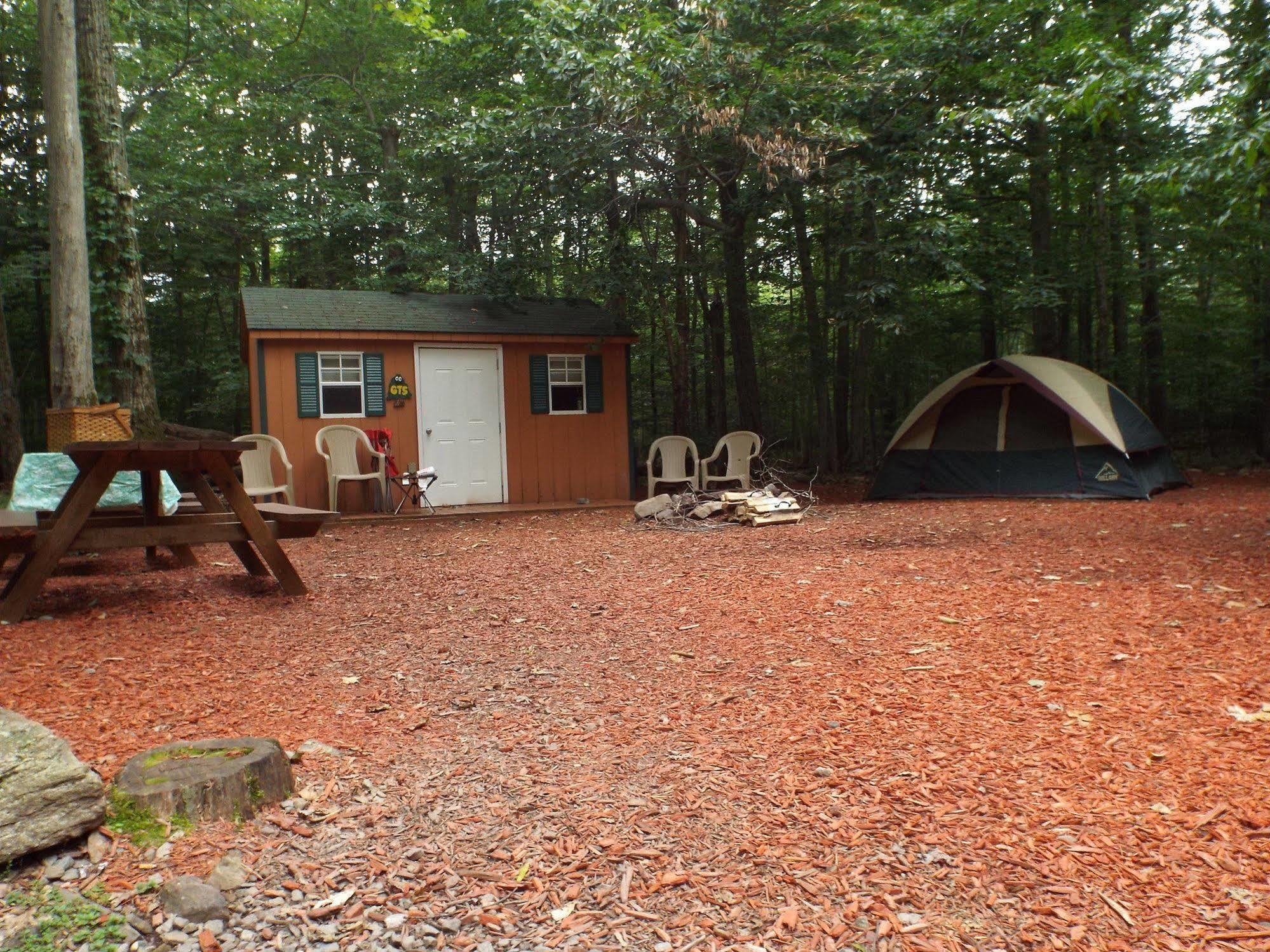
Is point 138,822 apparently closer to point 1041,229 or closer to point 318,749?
point 318,749

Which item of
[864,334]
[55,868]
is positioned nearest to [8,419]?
[864,334]

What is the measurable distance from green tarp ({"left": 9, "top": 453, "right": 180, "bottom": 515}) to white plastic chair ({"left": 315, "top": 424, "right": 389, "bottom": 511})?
416 cm

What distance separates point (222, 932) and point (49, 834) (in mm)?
513

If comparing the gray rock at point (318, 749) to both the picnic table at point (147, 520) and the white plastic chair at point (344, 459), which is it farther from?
the white plastic chair at point (344, 459)

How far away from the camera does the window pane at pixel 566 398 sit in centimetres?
1130

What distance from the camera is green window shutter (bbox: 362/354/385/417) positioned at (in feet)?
33.9

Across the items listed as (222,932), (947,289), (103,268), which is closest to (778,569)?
(222,932)

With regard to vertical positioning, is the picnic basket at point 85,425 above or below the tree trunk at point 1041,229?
below

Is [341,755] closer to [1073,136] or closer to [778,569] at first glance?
[778,569]

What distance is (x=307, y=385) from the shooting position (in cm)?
1006

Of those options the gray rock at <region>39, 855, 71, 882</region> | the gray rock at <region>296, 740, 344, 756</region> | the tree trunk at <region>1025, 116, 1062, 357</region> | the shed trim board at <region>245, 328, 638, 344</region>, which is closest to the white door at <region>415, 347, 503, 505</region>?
the shed trim board at <region>245, 328, 638, 344</region>

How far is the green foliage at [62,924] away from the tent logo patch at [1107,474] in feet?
31.2

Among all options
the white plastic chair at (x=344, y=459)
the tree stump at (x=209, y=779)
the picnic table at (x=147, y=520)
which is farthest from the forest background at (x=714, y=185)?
the tree stump at (x=209, y=779)

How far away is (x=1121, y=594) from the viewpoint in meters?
4.33
